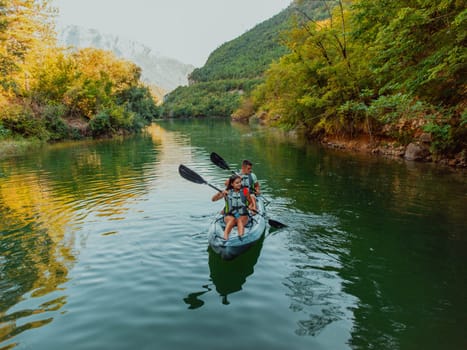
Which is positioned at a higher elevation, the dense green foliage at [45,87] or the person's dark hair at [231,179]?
the dense green foliage at [45,87]

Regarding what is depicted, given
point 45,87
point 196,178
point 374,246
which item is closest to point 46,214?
point 196,178

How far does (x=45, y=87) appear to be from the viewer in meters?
34.9

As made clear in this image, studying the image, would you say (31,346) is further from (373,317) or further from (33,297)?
(373,317)

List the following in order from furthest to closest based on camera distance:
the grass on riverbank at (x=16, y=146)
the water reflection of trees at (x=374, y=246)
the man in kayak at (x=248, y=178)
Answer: the grass on riverbank at (x=16, y=146) < the man in kayak at (x=248, y=178) < the water reflection of trees at (x=374, y=246)

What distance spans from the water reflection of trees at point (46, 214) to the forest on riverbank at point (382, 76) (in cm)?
923

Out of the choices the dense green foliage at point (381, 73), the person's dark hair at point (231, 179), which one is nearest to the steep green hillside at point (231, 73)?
the dense green foliage at point (381, 73)

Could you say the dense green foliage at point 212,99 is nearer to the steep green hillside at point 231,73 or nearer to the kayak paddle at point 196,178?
the steep green hillside at point 231,73

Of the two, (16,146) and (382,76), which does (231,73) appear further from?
(382,76)

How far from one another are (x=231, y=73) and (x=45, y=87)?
365ft

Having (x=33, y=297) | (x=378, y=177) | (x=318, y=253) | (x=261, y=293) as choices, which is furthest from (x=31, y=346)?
(x=378, y=177)

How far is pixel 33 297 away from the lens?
5.37m

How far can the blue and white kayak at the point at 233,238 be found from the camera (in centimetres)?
633

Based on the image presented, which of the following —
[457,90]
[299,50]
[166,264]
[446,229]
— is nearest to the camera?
[166,264]

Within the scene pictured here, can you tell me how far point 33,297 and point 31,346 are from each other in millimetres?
1351
